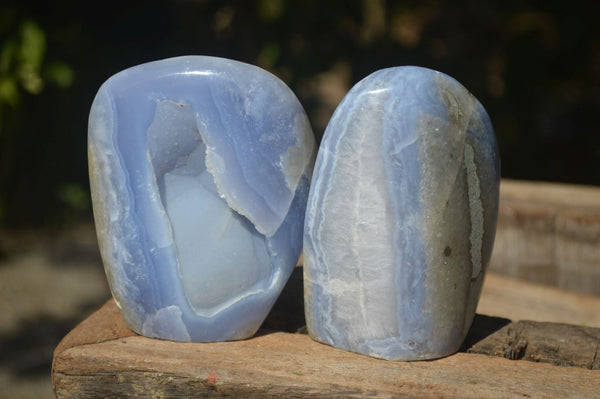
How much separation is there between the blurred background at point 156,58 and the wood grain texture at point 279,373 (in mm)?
1160

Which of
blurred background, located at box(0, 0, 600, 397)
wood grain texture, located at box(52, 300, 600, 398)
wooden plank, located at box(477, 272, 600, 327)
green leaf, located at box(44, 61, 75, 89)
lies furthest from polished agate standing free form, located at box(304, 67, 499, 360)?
green leaf, located at box(44, 61, 75, 89)

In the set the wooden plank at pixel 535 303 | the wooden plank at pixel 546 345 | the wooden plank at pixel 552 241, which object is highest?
the wooden plank at pixel 546 345

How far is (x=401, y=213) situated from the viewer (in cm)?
107

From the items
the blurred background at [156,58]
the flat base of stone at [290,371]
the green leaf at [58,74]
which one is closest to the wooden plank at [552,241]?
the blurred background at [156,58]

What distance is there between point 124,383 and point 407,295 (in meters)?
0.45

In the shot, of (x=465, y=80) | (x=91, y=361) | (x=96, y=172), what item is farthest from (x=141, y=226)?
(x=465, y=80)

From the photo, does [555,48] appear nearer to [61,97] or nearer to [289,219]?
[61,97]

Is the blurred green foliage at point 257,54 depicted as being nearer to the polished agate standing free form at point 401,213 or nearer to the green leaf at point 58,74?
the green leaf at point 58,74

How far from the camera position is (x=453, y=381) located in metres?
1.07

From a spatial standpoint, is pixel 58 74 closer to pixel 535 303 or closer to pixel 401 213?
pixel 535 303

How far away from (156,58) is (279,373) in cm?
194

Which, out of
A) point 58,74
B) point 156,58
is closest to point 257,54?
point 156,58

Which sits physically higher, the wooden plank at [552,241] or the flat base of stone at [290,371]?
the flat base of stone at [290,371]

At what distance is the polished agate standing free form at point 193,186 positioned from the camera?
1142 mm
